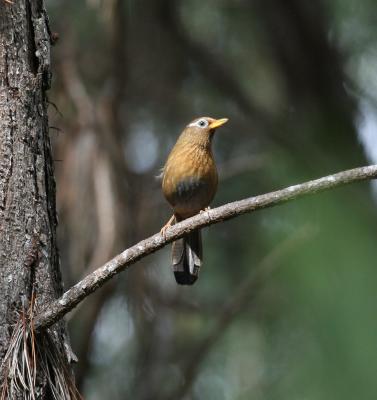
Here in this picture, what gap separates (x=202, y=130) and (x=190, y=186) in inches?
20.7

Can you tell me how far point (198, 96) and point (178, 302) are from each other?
197 cm

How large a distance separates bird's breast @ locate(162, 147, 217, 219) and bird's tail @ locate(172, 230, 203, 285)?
0.23m

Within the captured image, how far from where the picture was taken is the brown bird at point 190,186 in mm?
4461

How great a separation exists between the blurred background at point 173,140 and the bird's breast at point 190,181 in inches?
17.8

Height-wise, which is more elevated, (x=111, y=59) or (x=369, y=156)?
(x=111, y=59)

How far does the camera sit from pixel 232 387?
7191 mm

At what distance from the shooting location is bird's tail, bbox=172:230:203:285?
4359mm

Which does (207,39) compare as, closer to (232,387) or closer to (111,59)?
(111,59)

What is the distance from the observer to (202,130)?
16.3 ft

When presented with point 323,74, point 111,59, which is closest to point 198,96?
point 111,59

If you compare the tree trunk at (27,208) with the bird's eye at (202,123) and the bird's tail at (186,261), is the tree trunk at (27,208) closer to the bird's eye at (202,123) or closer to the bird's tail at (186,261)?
the bird's tail at (186,261)

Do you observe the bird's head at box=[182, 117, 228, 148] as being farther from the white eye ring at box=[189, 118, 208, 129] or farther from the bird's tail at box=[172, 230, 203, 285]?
the bird's tail at box=[172, 230, 203, 285]

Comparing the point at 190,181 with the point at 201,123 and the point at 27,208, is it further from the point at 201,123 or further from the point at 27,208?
the point at 27,208

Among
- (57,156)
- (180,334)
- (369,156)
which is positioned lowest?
(180,334)
